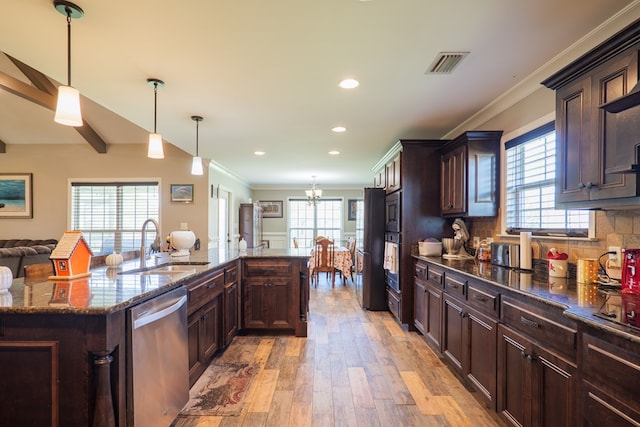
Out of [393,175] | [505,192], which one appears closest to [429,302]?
[505,192]

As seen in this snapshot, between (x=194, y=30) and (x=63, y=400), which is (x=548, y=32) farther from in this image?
(x=63, y=400)

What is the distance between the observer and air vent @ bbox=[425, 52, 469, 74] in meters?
2.25

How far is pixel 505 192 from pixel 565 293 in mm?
1624

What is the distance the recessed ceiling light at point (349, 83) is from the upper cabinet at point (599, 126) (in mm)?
1318

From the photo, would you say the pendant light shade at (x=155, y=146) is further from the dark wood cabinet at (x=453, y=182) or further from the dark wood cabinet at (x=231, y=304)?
the dark wood cabinet at (x=453, y=182)

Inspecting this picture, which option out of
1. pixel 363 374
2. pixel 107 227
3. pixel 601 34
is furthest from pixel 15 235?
pixel 601 34

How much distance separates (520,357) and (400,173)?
8.29ft

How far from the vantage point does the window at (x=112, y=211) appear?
628 centimetres

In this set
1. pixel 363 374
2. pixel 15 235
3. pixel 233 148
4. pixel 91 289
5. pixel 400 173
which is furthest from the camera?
pixel 15 235

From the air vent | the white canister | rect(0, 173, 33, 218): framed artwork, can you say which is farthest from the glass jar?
rect(0, 173, 33, 218): framed artwork

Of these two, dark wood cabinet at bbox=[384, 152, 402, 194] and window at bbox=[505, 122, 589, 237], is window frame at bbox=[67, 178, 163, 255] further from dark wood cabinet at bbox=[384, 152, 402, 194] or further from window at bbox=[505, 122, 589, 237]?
window at bbox=[505, 122, 589, 237]

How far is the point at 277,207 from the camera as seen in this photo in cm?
1005

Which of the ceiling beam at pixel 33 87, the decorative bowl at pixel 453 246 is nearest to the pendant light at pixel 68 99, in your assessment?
the ceiling beam at pixel 33 87

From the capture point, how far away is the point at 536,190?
2.69 m
